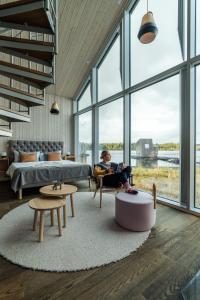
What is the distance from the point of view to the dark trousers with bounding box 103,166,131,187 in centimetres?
322

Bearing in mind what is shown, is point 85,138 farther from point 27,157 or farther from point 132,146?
point 132,146

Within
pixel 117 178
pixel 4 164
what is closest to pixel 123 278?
pixel 117 178

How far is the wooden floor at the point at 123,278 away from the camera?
1376mm

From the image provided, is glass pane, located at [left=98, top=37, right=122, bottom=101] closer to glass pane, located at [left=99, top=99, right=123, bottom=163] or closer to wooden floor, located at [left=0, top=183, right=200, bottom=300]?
glass pane, located at [left=99, top=99, right=123, bottom=163]

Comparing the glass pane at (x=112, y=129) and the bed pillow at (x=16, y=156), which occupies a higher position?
the glass pane at (x=112, y=129)

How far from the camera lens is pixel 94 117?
584 centimetres

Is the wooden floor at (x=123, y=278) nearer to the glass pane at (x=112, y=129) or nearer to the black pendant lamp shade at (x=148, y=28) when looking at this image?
the black pendant lamp shade at (x=148, y=28)

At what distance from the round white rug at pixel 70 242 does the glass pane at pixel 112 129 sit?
234 centimetres

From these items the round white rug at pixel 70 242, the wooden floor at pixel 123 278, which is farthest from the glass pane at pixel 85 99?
the wooden floor at pixel 123 278

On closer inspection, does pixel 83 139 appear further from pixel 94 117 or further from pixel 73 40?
pixel 73 40

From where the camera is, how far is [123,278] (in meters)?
1.53

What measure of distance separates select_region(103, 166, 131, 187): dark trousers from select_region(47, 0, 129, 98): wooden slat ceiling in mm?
3796

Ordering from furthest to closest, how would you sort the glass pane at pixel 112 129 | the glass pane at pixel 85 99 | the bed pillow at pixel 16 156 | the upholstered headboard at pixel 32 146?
1. the glass pane at pixel 85 99
2. the upholstered headboard at pixel 32 146
3. the bed pillow at pixel 16 156
4. the glass pane at pixel 112 129

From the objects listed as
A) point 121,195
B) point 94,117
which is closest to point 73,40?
point 94,117
